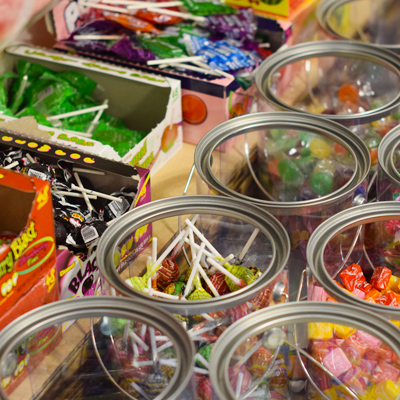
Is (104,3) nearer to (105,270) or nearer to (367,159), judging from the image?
(367,159)

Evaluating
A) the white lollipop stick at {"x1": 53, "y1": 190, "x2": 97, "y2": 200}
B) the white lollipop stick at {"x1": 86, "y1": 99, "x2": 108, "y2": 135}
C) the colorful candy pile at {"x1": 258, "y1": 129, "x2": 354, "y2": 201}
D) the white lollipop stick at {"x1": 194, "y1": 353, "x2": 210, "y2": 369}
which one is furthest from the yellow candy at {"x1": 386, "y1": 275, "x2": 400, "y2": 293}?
the white lollipop stick at {"x1": 86, "y1": 99, "x2": 108, "y2": 135}

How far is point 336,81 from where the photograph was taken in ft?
6.08

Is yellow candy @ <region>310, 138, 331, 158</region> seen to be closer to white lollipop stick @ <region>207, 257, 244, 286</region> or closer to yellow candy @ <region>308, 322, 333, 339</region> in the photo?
white lollipop stick @ <region>207, 257, 244, 286</region>

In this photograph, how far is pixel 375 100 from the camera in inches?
68.7

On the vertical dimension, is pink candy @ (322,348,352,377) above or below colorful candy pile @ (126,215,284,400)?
below

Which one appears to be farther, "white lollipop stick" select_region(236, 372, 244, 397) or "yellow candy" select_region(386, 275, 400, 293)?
"yellow candy" select_region(386, 275, 400, 293)

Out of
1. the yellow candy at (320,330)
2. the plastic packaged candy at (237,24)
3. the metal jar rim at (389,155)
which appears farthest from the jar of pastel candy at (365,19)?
the yellow candy at (320,330)

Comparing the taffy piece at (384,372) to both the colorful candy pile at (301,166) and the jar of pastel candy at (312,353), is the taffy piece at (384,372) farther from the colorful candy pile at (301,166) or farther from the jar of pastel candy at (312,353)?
the colorful candy pile at (301,166)

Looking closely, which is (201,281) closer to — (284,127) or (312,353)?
(312,353)

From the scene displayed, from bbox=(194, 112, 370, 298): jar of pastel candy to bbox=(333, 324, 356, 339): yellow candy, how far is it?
199mm

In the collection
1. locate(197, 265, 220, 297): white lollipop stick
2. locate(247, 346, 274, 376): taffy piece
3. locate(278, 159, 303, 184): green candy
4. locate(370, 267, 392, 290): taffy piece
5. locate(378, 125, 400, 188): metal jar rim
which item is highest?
locate(378, 125, 400, 188): metal jar rim

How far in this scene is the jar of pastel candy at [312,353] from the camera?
0.91m

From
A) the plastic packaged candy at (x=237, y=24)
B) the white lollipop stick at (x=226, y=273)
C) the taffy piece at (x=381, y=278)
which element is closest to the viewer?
the white lollipop stick at (x=226, y=273)

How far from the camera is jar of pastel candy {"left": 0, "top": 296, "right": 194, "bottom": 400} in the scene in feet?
2.95
